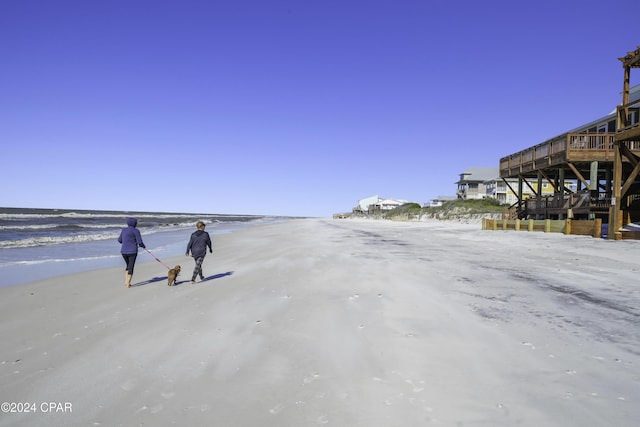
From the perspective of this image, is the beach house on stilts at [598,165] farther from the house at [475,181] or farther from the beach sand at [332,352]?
the house at [475,181]

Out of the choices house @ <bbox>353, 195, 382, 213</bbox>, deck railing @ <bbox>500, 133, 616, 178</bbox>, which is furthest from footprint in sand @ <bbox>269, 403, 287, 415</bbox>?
house @ <bbox>353, 195, 382, 213</bbox>

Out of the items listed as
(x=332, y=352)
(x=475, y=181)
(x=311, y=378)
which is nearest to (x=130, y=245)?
(x=332, y=352)

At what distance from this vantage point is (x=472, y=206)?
4584 cm

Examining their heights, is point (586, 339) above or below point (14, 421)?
above

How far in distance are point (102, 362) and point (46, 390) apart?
24.2 inches

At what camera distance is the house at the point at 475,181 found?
2726 inches

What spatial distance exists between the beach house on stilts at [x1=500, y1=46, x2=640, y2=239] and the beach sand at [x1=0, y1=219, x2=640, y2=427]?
956 centimetres

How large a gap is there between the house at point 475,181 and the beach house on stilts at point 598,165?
42.7m

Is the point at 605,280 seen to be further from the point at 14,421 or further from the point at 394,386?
the point at 14,421

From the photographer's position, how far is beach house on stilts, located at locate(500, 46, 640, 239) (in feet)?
49.8

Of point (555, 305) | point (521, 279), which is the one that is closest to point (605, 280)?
point (521, 279)

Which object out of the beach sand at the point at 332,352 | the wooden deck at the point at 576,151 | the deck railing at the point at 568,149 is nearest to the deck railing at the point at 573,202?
the wooden deck at the point at 576,151

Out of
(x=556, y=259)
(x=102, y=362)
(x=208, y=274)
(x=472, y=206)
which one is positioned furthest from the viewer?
(x=472, y=206)

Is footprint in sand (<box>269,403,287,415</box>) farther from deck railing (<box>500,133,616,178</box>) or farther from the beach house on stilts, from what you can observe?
deck railing (<box>500,133,616,178</box>)
